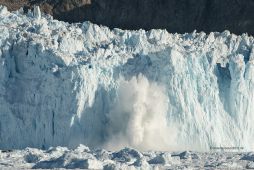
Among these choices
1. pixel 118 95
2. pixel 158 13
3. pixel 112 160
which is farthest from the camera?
pixel 158 13

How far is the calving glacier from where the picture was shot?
126 feet

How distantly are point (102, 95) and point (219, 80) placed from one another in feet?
16.1

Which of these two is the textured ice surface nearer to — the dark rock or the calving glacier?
the calving glacier

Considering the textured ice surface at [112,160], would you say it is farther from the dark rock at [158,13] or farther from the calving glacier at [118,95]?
the dark rock at [158,13]

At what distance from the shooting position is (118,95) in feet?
129

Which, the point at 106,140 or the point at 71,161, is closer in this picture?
the point at 71,161

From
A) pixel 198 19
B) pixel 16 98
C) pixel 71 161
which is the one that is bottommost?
pixel 71 161

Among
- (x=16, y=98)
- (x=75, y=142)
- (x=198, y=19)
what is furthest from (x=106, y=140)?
(x=198, y=19)

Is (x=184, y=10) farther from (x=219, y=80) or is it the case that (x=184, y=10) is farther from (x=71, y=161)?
(x=71, y=161)

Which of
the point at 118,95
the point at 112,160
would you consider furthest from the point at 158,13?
the point at 112,160

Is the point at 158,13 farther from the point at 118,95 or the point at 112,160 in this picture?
the point at 112,160

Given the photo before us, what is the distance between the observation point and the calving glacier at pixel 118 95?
3847cm

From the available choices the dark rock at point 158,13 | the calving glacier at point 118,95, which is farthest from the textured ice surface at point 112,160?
the dark rock at point 158,13

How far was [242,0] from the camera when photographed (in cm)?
6206
